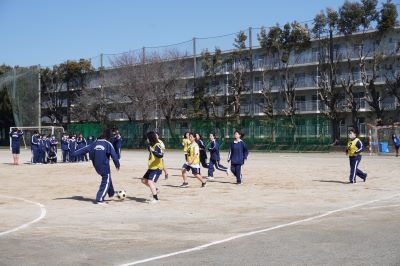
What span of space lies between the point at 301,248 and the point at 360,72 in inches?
1779

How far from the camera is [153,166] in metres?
13.7

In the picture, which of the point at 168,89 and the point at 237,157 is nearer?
the point at 237,157

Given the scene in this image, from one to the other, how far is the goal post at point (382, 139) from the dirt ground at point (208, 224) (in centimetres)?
2213

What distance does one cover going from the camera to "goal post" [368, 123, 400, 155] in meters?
39.4

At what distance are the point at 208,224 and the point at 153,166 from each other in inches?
148

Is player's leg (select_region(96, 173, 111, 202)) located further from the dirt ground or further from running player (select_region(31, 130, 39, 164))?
running player (select_region(31, 130, 39, 164))

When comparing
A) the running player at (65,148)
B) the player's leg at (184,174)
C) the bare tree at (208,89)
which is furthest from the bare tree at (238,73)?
the player's leg at (184,174)

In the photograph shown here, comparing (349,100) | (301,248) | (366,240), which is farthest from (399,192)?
(349,100)

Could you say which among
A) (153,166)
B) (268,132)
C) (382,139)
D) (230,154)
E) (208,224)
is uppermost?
(268,132)

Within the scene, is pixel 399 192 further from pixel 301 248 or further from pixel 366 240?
pixel 301 248

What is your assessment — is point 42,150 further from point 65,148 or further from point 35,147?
point 65,148

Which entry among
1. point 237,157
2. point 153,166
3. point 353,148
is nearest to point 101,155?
point 153,166

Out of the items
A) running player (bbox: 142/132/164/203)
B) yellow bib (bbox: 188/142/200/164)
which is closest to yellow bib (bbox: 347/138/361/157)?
yellow bib (bbox: 188/142/200/164)

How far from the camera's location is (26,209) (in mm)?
12648
